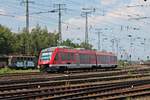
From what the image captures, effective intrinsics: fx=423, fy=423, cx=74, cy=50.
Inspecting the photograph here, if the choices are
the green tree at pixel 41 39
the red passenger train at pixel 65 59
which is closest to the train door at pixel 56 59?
the red passenger train at pixel 65 59

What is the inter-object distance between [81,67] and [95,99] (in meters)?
31.7

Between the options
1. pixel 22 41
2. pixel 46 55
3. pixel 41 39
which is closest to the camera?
pixel 46 55

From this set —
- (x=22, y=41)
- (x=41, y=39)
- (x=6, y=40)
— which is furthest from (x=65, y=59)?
(x=41, y=39)

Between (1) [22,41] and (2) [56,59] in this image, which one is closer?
(2) [56,59]

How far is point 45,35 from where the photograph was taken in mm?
114000

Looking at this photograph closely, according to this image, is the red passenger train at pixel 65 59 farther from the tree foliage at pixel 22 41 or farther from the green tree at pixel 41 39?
the green tree at pixel 41 39

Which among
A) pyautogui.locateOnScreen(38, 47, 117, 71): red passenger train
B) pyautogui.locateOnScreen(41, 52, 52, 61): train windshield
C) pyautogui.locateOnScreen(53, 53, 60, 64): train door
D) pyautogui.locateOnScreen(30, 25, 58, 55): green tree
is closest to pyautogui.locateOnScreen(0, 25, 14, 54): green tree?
pyautogui.locateOnScreen(30, 25, 58, 55): green tree

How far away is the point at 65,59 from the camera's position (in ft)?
155

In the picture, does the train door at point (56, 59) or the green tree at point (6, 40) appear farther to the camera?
the green tree at point (6, 40)

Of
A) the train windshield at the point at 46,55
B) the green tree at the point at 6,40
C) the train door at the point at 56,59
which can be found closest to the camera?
the train door at the point at 56,59

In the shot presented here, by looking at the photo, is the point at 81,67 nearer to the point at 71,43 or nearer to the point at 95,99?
the point at 95,99

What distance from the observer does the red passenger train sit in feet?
151

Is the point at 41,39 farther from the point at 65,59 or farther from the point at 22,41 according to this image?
the point at 65,59

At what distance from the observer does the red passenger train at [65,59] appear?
4600cm
